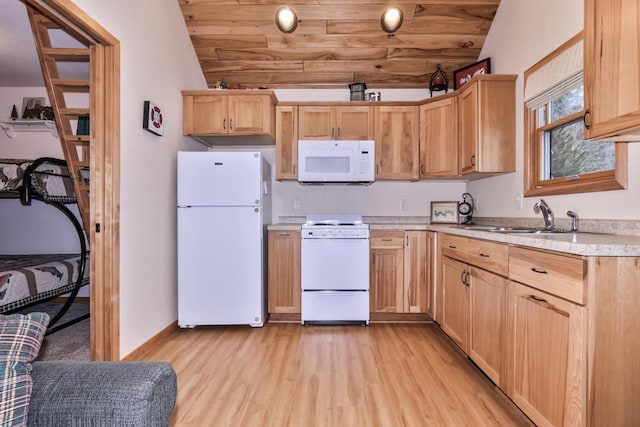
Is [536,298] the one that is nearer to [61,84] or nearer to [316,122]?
[316,122]

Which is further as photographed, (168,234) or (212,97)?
(212,97)

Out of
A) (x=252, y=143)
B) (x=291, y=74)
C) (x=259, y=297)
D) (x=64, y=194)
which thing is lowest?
(x=259, y=297)

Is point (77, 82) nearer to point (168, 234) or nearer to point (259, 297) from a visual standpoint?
point (168, 234)

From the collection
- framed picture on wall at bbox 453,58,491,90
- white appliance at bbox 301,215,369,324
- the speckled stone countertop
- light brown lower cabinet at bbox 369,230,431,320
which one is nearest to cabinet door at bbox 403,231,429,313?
light brown lower cabinet at bbox 369,230,431,320

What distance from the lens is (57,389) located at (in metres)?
0.78

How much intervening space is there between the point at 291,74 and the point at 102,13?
196 cm

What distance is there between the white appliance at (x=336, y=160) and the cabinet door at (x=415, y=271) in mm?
725

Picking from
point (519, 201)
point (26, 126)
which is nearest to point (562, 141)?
point (519, 201)

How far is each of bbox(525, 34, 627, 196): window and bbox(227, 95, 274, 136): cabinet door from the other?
87.0 inches

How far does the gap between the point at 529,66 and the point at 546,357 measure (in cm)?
214

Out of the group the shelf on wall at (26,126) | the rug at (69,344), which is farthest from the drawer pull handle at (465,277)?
the shelf on wall at (26,126)

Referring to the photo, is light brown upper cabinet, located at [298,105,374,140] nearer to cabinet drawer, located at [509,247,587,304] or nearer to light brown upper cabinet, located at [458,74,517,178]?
Answer: light brown upper cabinet, located at [458,74,517,178]

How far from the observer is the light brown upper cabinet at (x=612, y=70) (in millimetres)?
1186

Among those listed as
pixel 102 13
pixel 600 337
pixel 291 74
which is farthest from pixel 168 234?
pixel 600 337
